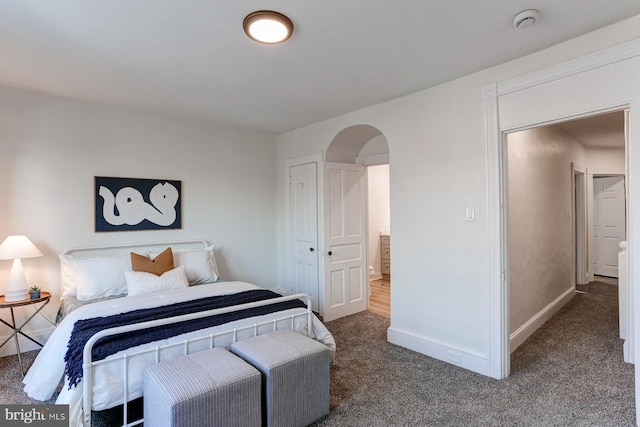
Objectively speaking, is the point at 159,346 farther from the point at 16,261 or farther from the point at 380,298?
the point at 380,298

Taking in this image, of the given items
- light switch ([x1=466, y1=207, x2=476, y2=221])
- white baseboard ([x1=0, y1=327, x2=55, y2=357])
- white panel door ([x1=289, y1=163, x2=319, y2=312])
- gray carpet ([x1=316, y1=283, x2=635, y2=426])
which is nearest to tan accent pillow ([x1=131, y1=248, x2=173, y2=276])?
white baseboard ([x1=0, y1=327, x2=55, y2=357])

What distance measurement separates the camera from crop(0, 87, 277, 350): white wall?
3.25 m

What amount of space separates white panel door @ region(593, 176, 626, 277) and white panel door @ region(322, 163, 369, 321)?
5.25m

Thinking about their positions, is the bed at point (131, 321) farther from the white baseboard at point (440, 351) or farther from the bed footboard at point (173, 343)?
the white baseboard at point (440, 351)

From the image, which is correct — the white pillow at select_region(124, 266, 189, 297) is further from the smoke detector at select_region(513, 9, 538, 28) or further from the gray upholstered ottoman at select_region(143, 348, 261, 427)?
the smoke detector at select_region(513, 9, 538, 28)

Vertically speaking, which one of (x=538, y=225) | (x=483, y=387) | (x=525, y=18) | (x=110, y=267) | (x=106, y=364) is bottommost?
(x=483, y=387)

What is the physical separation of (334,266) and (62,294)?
2957 mm

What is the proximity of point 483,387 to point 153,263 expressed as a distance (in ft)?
10.6

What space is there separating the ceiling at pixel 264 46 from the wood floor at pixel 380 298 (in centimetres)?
279

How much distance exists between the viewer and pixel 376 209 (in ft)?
22.2

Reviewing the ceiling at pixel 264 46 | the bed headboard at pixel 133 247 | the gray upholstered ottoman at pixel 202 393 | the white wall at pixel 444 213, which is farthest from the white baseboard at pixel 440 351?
the bed headboard at pixel 133 247

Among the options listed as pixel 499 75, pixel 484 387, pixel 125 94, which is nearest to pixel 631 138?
pixel 499 75

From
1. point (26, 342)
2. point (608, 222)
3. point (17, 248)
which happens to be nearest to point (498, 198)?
point (17, 248)

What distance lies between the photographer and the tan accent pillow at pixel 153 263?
338 cm
